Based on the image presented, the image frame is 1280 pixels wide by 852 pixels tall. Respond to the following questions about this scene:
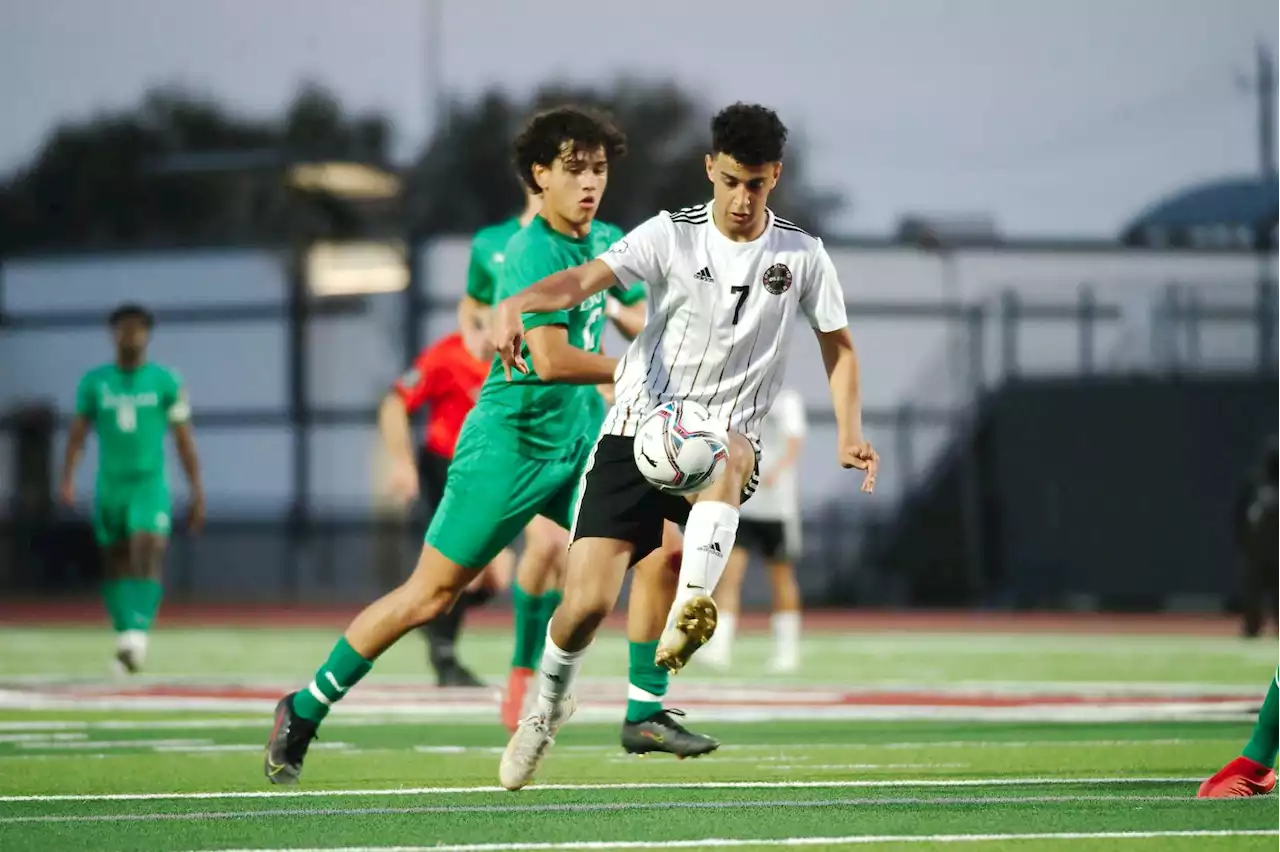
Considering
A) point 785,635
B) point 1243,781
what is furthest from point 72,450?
point 1243,781

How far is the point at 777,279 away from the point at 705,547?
3.25 ft

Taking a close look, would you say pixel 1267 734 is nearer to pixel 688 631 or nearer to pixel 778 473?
pixel 688 631

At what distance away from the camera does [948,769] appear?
7.72 meters

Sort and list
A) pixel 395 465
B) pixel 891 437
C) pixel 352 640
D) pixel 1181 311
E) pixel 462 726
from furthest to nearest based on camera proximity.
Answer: pixel 891 437 → pixel 1181 311 → pixel 462 726 → pixel 395 465 → pixel 352 640

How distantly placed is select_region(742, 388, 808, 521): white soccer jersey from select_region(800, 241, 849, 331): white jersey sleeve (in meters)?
8.01

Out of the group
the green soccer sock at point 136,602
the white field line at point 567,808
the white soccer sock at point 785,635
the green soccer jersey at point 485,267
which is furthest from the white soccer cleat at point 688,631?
the white soccer sock at point 785,635

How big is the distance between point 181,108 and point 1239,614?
141 feet

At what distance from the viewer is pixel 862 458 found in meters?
6.90

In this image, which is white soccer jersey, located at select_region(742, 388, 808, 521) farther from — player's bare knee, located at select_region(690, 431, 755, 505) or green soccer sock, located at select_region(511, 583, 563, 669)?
player's bare knee, located at select_region(690, 431, 755, 505)

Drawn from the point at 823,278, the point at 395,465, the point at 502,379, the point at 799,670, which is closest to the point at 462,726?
the point at 395,465

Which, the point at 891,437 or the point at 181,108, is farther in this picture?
the point at 181,108

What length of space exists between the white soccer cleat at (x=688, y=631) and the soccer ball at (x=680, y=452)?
51 centimetres

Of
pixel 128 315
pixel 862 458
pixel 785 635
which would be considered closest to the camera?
pixel 862 458

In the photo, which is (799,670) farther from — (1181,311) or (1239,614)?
(1181,311)
